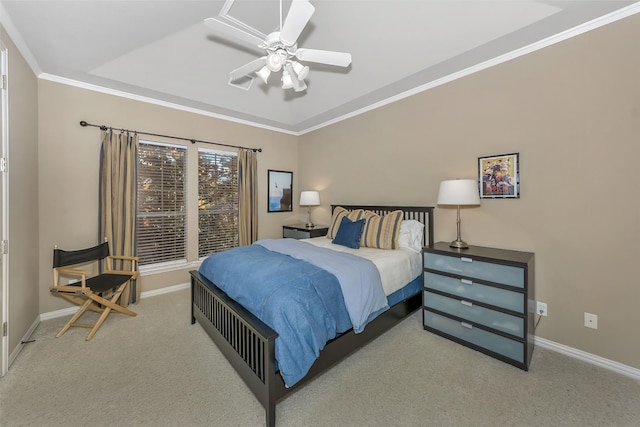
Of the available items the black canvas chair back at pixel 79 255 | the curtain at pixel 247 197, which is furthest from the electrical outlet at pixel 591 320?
the black canvas chair back at pixel 79 255

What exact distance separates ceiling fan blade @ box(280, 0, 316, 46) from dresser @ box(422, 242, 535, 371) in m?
2.26

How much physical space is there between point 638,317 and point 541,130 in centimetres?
170

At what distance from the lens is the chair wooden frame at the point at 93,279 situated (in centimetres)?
250

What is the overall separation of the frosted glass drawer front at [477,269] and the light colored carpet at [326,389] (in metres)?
0.70

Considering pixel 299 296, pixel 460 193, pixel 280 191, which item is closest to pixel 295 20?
pixel 299 296

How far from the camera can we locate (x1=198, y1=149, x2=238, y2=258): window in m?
4.11

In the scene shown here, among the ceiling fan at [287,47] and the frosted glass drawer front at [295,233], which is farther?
the frosted glass drawer front at [295,233]

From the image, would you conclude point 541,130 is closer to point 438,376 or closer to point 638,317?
point 638,317

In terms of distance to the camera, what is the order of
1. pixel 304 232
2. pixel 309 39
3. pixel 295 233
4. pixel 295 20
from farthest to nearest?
1. pixel 295 233
2. pixel 304 232
3. pixel 309 39
4. pixel 295 20

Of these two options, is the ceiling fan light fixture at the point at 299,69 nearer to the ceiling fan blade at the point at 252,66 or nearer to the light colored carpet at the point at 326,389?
the ceiling fan blade at the point at 252,66

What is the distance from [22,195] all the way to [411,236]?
13.3 ft

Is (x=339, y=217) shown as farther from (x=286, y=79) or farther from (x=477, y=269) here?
(x=286, y=79)

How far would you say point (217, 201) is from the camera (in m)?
4.28

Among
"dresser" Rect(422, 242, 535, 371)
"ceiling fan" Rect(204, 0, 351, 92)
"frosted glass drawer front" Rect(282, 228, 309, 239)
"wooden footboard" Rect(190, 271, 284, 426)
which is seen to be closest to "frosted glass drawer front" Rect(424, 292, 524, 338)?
"dresser" Rect(422, 242, 535, 371)
